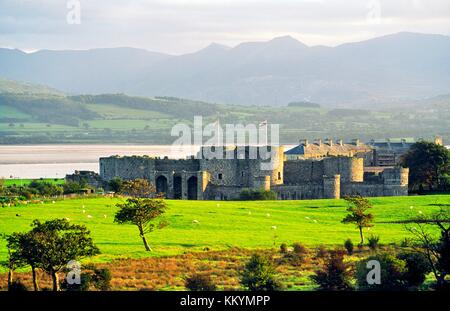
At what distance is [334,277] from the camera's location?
3144 centimetres

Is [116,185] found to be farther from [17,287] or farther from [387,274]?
[387,274]

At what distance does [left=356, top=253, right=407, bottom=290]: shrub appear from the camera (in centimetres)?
3069

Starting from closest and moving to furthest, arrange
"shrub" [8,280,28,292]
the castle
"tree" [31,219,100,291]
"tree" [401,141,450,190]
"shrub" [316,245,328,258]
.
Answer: "shrub" [8,280,28,292] → "tree" [31,219,100,291] → "shrub" [316,245,328,258] → the castle → "tree" [401,141,450,190]

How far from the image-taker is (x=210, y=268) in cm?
3512

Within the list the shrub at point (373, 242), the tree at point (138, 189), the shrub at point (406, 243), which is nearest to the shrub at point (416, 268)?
the shrub at point (406, 243)

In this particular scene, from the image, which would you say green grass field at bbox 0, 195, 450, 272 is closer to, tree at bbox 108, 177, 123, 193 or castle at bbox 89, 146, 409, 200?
castle at bbox 89, 146, 409, 200

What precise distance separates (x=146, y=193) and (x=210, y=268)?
71.7 feet

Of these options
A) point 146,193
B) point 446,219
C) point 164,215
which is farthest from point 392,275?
point 146,193

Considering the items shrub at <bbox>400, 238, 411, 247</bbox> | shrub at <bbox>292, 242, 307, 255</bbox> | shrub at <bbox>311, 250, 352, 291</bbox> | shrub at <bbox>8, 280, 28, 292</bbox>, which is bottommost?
shrub at <bbox>8, 280, 28, 292</bbox>

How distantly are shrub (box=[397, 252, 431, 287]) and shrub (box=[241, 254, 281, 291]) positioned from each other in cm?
404

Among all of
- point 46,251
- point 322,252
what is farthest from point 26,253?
point 322,252

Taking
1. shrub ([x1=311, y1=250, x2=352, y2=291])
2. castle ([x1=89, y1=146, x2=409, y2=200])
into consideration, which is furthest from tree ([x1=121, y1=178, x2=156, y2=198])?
shrub ([x1=311, y1=250, x2=352, y2=291])

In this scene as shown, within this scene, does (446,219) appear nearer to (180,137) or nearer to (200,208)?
(200,208)

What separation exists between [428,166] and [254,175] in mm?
10415
